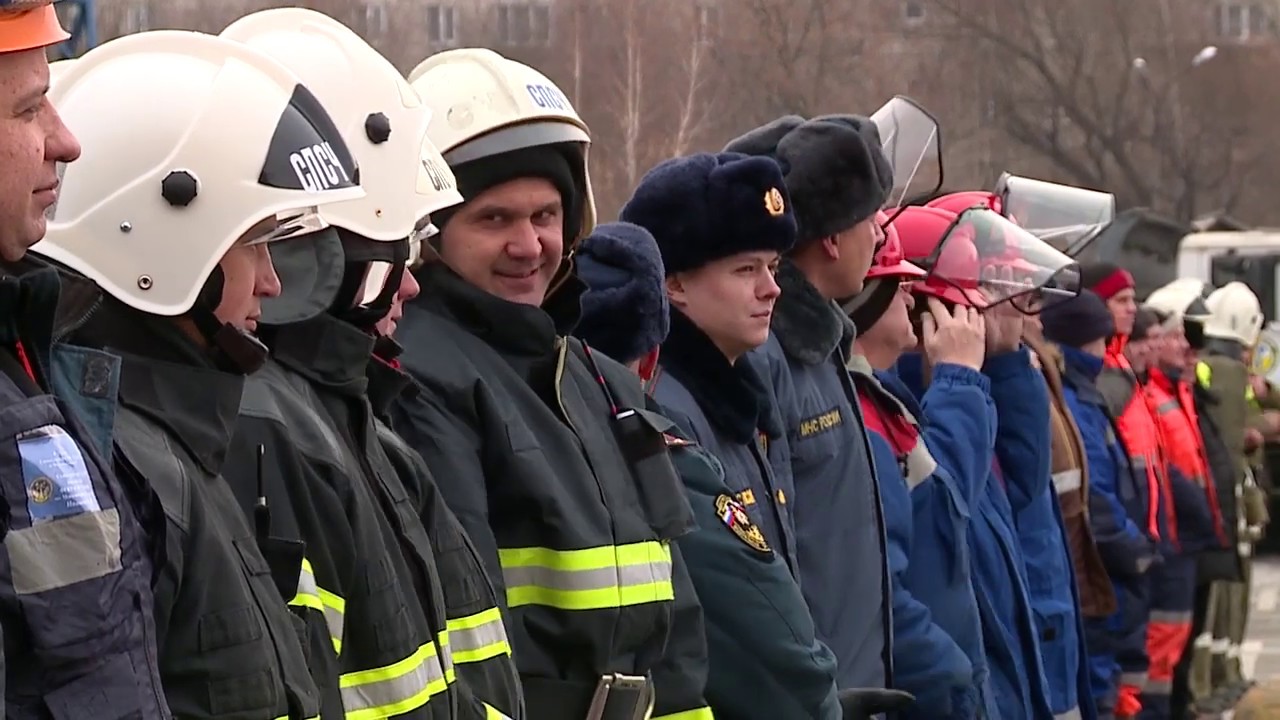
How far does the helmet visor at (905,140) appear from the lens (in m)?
6.69

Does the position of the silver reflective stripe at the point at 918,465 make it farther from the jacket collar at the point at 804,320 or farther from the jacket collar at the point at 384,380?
the jacket collar at the point at 384,380

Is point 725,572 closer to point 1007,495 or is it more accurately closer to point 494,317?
point 494,317

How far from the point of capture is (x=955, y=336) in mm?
6414

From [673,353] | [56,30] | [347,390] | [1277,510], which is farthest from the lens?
[1277,510]

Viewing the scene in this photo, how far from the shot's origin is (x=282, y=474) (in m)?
3.12

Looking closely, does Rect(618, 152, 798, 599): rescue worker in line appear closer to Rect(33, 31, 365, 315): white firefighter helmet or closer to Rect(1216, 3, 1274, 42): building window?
Rect(33, 31, 365, 315): white firefighter helmet

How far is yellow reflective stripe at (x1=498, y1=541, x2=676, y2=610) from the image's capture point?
3891 mm

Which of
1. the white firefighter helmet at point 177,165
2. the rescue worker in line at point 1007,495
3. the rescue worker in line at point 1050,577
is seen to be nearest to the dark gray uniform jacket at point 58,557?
the white firefighter helmet at point 177,165

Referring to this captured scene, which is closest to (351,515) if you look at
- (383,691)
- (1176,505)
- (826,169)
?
(383,691)

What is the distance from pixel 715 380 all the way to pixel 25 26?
2527 millimetres

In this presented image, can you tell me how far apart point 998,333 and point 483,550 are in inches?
140

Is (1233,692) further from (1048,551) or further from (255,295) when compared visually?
(255,295)

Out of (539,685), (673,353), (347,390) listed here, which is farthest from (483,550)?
(673,353)

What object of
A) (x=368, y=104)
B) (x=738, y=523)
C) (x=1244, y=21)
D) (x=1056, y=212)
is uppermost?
(x=368, y=104)
